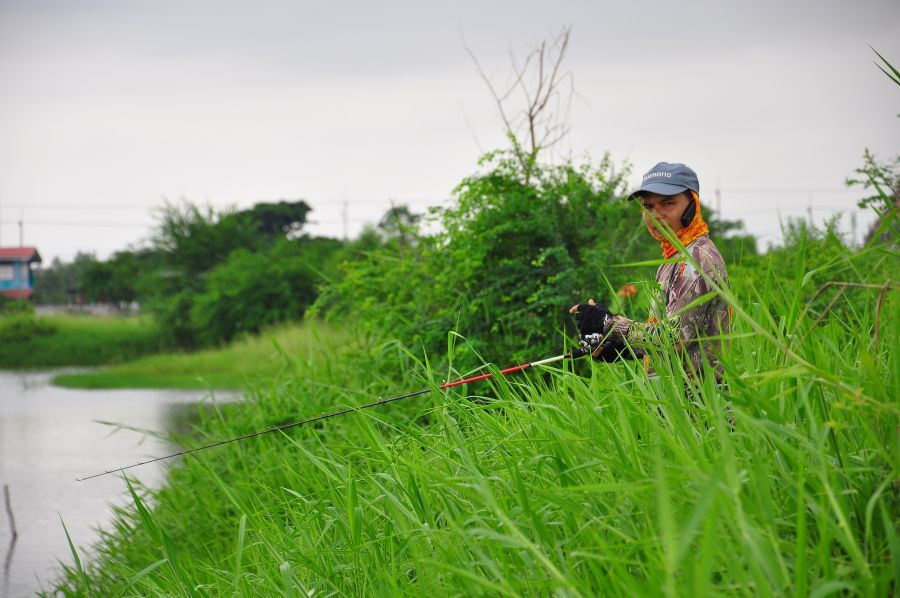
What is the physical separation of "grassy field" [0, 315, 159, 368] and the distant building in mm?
28330

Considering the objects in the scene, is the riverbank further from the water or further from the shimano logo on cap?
the water

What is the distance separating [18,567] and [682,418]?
590 cm

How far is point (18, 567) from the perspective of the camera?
6.20 meters

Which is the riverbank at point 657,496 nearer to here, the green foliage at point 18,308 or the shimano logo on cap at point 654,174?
the shimano logo on cap at point 654,174

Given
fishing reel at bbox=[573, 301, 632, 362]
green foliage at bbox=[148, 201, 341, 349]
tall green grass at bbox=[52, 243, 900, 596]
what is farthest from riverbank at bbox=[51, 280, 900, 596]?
green foliage at bbox=[148, 201, 341, 349]

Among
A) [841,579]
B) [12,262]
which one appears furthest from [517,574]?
[12,262]

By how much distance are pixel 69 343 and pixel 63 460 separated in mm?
18927

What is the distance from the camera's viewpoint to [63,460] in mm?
10203

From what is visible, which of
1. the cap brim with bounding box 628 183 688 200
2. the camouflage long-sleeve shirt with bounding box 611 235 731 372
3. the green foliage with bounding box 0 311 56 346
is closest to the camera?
the camouflage long-sleeve shirt with bounding box 611 235 731 372

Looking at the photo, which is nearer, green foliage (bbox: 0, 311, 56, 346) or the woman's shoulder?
the woman's shoulder

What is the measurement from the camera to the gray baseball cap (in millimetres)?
3113

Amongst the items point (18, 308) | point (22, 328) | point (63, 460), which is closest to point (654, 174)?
point (63, 460)

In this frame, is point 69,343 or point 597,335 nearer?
point 597,335

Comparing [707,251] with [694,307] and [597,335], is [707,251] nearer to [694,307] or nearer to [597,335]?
[694,307]
